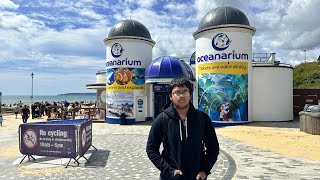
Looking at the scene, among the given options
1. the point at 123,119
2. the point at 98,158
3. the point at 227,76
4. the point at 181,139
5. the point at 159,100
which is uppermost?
the point at 227,76

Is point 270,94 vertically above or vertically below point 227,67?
below

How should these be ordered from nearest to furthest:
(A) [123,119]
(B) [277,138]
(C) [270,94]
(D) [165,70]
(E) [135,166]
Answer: (E) [135,166]
(B) [277,138]
(C) [270,94]
(D) [165,70]
(A) [123,119]

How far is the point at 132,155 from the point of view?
36.0ft

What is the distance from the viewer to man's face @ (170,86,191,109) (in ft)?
11.4

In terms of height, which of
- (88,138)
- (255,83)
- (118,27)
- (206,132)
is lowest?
(88,138)

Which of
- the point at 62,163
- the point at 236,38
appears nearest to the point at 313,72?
the point at 236,38

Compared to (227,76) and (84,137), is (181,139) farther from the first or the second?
(227,76)

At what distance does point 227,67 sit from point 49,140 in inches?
548

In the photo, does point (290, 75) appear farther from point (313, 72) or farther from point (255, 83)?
point (313, 72)

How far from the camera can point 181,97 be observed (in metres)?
3.48

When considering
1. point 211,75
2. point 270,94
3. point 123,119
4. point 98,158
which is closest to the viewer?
point 98,158

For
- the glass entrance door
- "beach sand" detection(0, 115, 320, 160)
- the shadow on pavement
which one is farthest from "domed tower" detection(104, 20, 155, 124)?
the shadow on pavement

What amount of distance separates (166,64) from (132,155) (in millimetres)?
11769

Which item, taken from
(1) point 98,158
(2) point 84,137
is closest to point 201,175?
(2) point 84,137
